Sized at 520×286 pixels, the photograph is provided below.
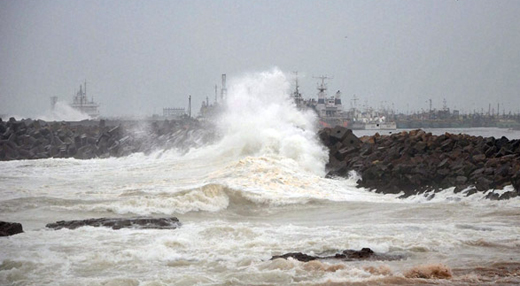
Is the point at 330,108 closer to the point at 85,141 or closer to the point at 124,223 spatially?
the point at 85,141

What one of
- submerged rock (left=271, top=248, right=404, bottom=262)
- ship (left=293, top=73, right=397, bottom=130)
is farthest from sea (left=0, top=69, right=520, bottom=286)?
ship (left=293, top=73, right=397, bottom=130)

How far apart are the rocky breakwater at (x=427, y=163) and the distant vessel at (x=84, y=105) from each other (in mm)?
49522

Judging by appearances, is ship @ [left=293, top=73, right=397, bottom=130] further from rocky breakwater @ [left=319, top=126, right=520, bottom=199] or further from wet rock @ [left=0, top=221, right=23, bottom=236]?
wet rock @ [left=0, top=221, right=23, bottom=236]

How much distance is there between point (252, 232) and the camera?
10.3m

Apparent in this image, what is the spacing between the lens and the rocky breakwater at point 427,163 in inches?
551

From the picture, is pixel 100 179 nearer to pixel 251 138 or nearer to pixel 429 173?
pixel 251 138

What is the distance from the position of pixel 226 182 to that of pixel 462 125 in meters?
75.0

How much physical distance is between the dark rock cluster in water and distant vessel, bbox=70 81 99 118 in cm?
2976

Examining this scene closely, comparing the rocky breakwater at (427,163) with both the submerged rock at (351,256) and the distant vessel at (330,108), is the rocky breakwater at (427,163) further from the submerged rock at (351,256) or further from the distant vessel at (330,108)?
the distant vessel at (330,108)

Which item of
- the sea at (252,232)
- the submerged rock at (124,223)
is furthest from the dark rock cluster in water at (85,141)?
the submerged rock at (124,223)

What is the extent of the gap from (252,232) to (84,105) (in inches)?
2512

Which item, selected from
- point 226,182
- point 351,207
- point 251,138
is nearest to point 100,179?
point 226,182

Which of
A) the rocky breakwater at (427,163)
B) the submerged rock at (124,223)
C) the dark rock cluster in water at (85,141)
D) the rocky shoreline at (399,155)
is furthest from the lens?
the dark rock cluster in water at (85,141)

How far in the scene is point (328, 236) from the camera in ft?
32.3
